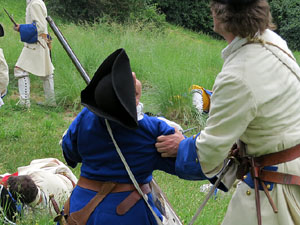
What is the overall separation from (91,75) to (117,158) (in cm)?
725

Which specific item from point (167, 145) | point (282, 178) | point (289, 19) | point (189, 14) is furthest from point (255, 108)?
point (289, 19)

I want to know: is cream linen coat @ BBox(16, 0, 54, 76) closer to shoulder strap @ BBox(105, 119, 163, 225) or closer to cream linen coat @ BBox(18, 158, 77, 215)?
cream linen coat @ BBox(18, 158, 77, 215)

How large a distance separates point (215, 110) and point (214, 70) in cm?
890

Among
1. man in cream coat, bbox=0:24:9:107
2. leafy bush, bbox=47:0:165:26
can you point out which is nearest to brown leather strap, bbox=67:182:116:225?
man in cream coat, bbox=0:24:9:107

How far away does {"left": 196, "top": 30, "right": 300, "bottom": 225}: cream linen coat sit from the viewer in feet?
8.04

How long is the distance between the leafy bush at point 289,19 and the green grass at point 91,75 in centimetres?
1772

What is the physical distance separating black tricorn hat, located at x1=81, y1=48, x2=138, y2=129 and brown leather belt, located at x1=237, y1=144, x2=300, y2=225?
683 mm

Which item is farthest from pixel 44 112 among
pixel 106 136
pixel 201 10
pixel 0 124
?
pixel 201 10

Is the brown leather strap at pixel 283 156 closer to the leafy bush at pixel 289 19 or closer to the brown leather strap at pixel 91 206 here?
the brown leather strap at pixel 91 206

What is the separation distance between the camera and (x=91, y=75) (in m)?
9.88

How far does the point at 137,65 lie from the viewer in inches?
423

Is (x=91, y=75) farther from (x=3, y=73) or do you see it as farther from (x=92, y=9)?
(x=92, y=9)

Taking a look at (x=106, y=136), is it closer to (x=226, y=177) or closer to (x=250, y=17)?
(x=226, y=177)

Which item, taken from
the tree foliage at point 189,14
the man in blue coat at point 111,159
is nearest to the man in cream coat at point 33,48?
the man in blue coat at point 111,159
